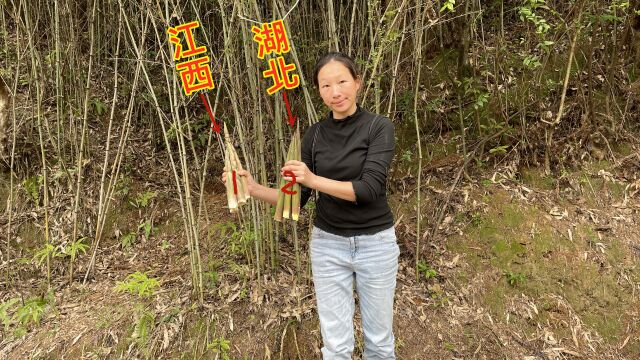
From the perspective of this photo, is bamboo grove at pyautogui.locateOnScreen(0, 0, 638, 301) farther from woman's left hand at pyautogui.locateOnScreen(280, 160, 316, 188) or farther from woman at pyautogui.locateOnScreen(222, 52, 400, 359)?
woman's left hand at pyautogui.locateOnScreen(280, 160, 316, 188)

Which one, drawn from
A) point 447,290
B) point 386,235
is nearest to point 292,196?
point 386,235

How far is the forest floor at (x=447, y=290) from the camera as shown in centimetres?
224

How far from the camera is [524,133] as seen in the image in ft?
9.70

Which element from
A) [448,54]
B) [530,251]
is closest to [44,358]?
[530,251]

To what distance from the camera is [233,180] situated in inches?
56.0

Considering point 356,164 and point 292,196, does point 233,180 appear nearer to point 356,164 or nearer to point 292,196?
point 292,196

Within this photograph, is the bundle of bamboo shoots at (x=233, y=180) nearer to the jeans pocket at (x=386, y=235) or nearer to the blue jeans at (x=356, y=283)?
the blue jeans at (x=356, y=283)

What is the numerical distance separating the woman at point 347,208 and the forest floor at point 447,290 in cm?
77

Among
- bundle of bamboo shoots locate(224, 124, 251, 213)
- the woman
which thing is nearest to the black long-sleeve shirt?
the woman

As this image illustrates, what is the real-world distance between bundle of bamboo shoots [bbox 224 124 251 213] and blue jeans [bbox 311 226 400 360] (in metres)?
0.31

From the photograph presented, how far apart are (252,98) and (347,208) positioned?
994 millimetres

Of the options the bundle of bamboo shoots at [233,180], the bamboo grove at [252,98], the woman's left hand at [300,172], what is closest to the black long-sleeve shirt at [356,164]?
the woman's left hand at [300,172]

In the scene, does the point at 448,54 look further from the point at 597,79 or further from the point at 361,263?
the point at 361,263

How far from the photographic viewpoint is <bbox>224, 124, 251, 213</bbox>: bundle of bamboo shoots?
1415 millimetres
